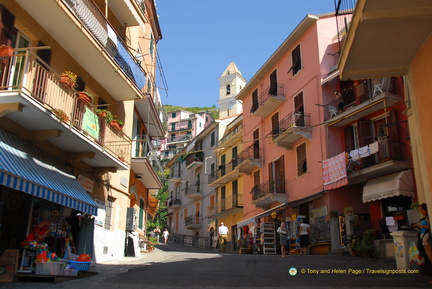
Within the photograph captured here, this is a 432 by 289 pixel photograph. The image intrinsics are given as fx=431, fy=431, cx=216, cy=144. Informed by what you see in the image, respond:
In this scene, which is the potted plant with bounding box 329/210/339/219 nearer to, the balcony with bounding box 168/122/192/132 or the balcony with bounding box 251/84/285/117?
the balcony with bounding box 251/84/285/117

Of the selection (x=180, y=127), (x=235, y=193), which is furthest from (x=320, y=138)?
(x=180, y=127)

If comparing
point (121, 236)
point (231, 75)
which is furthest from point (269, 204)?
point (231, 75)

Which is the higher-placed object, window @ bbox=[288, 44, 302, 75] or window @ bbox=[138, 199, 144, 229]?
window @ bbox=[288, 44, 302, 75]

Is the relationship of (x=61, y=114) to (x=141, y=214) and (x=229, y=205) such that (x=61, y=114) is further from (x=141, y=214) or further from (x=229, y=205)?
(x=229, y=205)

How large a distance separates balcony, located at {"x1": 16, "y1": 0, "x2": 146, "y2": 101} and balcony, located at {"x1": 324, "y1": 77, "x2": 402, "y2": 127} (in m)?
10.7

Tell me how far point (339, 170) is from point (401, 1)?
15.7 meters

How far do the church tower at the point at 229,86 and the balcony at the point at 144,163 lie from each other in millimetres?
44384

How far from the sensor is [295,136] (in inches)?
1010

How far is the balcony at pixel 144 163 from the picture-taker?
18867mm

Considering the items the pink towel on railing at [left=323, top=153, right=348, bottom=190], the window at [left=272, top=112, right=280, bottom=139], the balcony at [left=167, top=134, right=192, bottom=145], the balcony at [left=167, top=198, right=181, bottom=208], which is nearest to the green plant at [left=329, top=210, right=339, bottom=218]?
the pink towel on railing at [left=323, top=153, right=348, bottom=190]

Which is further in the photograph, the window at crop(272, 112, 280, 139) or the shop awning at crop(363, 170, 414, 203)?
the window at crop(272, 112, 280, 139)

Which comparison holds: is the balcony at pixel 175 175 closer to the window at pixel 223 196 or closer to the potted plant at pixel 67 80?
the window at pixel 223 196

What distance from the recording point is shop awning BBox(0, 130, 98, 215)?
872cm

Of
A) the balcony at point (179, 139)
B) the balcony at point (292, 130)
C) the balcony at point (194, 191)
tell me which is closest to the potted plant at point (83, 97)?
the balcony at point (292, 130)
